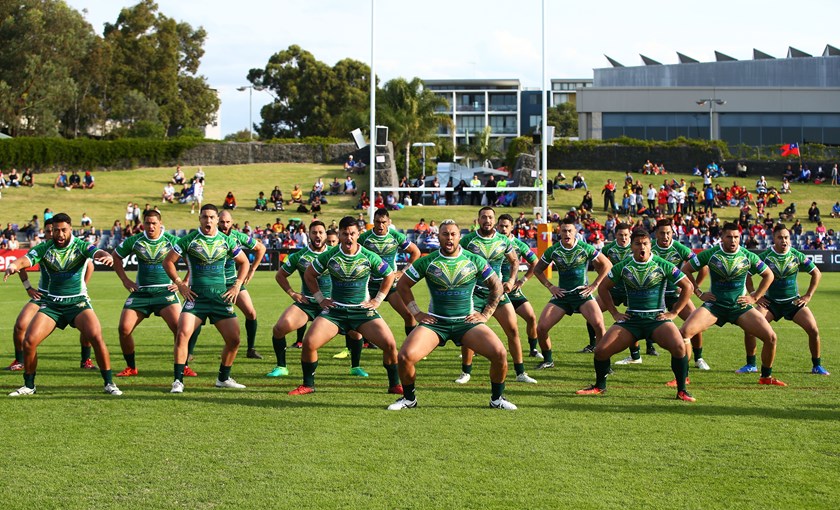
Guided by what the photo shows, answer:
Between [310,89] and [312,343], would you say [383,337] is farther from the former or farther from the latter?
[310,89]

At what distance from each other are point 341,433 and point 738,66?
77306mm

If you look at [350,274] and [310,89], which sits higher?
[310,89]

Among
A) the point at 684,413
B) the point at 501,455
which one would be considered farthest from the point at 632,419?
the point at 501,455

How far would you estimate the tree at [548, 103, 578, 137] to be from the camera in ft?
375

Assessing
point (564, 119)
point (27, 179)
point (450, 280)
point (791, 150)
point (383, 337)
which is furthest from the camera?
point (564, 119)

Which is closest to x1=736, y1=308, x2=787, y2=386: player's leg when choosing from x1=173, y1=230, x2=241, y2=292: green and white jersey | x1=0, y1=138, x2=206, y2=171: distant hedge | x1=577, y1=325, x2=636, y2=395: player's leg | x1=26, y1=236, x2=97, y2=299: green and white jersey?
x1=577, y1=325, x2=636, y2=395: player's leg

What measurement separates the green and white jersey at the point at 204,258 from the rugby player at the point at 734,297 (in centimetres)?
583

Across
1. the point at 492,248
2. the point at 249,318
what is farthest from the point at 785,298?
the point at 249,318

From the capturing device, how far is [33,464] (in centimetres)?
790

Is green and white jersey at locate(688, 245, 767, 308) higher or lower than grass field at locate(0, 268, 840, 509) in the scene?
higher

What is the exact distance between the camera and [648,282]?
11.1m

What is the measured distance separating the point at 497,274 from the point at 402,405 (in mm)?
3415

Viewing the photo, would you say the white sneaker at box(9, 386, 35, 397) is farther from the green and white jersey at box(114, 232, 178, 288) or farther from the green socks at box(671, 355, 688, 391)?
the green socks at box(671, 355, 688, 391)

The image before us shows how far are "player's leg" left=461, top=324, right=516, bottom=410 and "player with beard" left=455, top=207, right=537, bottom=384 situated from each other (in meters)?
1.85
